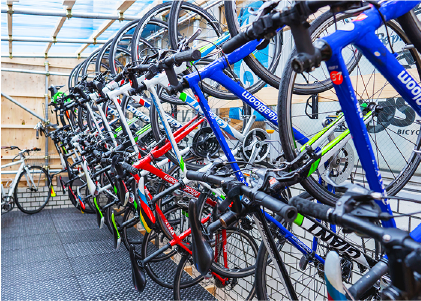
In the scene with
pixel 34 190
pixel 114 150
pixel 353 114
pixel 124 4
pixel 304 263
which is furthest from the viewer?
pixel 34 190

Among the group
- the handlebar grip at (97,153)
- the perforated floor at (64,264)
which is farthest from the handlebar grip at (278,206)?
the handlebar grip at (97,153)

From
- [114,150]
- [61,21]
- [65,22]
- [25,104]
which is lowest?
[114,150]

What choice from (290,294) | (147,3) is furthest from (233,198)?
(147,3)

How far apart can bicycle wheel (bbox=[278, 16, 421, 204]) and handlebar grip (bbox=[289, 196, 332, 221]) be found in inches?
18.5

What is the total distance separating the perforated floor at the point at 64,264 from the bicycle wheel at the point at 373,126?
5.62 feet

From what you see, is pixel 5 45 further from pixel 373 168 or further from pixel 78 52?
pixel 373 168

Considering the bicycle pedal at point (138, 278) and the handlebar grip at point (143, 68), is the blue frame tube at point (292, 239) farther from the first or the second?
the bicycle pedal at point (138, 278)

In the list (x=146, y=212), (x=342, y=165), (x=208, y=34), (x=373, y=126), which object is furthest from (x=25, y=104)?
(x=342, y=165)

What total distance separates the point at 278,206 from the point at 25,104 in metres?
7.37

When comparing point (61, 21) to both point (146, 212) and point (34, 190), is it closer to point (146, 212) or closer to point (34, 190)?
point (146, 212)

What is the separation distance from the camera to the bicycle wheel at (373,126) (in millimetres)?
1209

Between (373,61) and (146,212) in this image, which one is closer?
(373,61)

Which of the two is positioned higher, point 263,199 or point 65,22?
point 65,22

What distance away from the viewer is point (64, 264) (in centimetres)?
361
